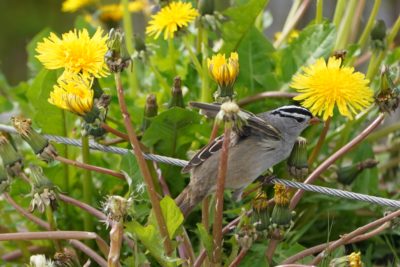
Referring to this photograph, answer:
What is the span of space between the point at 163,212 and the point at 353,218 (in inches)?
28.4

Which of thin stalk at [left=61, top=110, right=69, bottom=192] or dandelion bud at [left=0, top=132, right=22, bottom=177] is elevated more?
dandelion bud at [left=0, top=132, right=22, bottom=177]

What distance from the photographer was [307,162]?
1860mm

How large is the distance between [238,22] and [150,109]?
1.19 ft

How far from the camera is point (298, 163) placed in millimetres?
1830

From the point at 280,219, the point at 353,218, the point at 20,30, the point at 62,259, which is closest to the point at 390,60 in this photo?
the point at 353,218

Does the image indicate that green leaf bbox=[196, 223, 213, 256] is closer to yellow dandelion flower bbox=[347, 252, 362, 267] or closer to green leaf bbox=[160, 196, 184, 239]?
green leaf bbox=[160, 196, 184, 239]

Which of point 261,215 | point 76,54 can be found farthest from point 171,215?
point 76,54

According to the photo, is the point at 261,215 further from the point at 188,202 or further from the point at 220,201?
the point at 188,202

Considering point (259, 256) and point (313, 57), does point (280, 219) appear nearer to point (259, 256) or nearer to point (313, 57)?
point (259, 256)

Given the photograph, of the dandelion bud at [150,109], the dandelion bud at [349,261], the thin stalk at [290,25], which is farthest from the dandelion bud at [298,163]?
the thin stalk at [290,25]

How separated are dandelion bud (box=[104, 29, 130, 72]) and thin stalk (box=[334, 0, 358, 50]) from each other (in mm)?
923

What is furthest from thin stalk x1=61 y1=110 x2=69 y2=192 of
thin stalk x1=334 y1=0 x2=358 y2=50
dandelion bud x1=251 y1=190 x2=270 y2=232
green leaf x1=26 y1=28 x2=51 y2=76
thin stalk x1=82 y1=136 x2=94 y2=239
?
thin stalk x1=334 y1=0 x2=358 y2=50

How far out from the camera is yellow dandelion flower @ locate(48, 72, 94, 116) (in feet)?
5.64

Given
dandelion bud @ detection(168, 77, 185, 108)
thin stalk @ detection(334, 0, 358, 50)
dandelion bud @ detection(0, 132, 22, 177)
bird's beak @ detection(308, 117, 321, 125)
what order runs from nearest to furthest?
dandelion bud @ detection(0, 132, 22, 177)
bird's beak @ detection(308, 117, 321, 125)
dandelion bud @ detection(168, 77, 185, 108)
thin stalk @ detection(334, 0, 358, 50)
